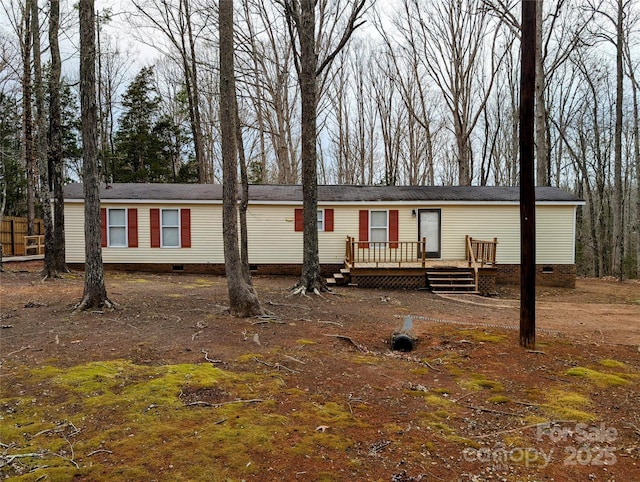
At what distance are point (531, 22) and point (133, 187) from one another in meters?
14.7

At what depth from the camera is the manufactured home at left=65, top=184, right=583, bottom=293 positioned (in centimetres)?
1470

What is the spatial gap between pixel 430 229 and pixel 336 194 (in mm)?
3687

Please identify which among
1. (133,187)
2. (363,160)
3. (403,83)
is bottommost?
(133,187)

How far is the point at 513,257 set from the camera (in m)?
15.2

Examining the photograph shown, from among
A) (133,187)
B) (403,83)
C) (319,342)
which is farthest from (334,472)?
(403,83)

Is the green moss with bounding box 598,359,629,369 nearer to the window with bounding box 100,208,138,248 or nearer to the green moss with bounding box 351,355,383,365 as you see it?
the green moss with bounding box 351,355,383,365

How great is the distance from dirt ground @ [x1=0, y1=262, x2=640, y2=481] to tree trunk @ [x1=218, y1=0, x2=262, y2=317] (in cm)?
39

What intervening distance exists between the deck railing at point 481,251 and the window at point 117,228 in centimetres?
1212

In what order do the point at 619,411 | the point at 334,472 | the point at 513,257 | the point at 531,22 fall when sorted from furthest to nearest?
the point at 513,257, the point at 531,22, the point at 619,411, the point at 334,472

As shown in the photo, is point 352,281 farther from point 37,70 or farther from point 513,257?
point 37,70

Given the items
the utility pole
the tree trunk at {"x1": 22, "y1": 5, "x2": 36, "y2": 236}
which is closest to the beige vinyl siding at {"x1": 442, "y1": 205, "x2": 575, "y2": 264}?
the utility pole

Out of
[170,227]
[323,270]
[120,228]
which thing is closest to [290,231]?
[323,270]

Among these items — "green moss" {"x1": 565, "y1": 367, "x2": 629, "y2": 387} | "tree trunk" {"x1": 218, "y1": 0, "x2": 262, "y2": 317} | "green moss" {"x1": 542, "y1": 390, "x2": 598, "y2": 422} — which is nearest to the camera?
"green moss" {"x1": 542, "y1": 390, "x2": 598, "y2": 422}

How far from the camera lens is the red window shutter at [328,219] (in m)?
14.9
